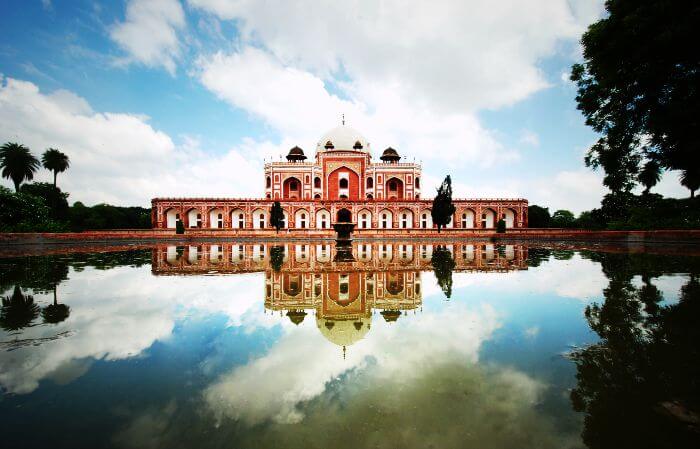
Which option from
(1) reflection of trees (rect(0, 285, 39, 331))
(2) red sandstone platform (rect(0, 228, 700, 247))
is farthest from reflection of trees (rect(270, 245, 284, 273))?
(2) red sandstone platform (rect(0, 228, 700, 247))

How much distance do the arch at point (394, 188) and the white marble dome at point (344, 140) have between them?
227 inches

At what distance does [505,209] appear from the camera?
136ft

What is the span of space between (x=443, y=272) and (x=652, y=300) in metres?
3.98

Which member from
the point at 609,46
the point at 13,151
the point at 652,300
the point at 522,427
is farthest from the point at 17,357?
the point at 13,151

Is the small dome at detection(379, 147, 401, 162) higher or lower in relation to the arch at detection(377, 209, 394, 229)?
higher

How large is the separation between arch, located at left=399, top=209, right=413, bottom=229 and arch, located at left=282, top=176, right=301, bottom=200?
1421cm

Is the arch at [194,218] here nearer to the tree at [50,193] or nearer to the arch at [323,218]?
the tree at [50,193]

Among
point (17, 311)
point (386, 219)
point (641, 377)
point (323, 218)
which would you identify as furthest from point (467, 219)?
point (17, 311)

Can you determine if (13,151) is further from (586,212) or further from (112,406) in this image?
(586,212)

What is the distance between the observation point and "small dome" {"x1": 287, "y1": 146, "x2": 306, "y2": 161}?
49312 mm

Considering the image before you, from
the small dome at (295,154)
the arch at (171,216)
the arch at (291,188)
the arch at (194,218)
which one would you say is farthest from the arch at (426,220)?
the arch at (171,216)

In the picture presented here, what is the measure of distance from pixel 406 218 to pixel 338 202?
8645 mm

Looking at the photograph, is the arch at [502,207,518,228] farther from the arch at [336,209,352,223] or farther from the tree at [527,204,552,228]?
the arch at [336,209,352,223]

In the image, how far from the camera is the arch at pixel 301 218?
39.8 meters
